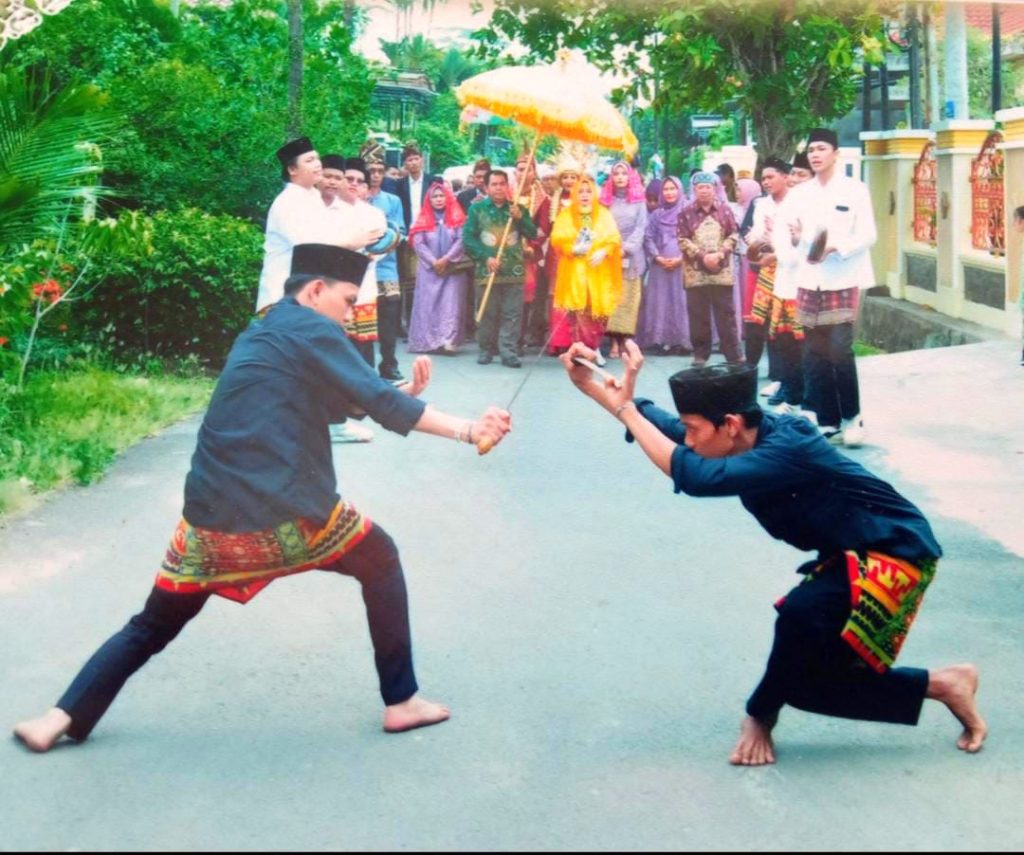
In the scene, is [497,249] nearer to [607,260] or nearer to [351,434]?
[607,260]

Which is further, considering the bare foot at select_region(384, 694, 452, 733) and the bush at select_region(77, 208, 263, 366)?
the bush at select_region(77, 208, 263, 366)

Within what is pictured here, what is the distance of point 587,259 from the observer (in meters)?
14.4

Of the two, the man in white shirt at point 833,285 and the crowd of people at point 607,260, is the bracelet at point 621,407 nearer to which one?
the crowd of people at point 607,260

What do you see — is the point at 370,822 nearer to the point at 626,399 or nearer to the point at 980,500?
the point at 626,399

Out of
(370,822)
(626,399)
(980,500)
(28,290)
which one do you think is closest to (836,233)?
(980,500)

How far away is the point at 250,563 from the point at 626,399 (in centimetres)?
123

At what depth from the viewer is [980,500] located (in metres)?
8.75

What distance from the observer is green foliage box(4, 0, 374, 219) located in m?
16.2

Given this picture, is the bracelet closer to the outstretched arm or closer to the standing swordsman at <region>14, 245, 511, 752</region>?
the outstretched arm

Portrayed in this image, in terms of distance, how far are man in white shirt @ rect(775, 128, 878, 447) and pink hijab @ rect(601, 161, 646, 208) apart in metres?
4.69

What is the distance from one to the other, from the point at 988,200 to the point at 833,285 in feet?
19.8

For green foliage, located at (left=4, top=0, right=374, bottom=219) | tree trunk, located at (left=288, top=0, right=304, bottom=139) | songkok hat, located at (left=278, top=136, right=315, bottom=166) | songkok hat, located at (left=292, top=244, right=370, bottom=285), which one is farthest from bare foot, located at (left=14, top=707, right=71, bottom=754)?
tree trunk, located at (left=288, top=0, right=304, bottom=139)

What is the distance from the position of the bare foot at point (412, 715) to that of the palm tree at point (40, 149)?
477cm

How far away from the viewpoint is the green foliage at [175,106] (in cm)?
1620
